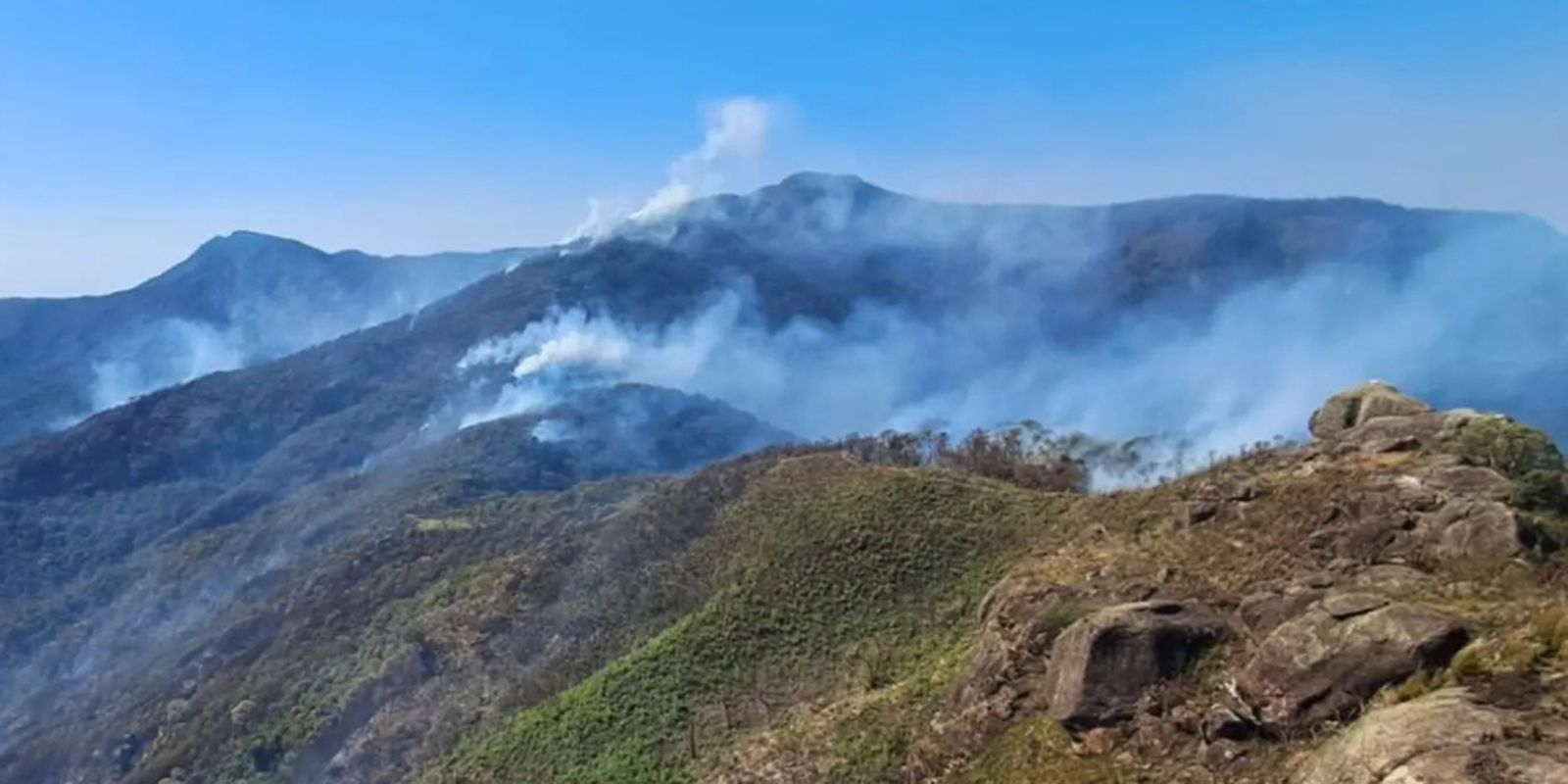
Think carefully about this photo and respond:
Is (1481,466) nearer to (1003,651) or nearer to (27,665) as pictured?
(1003,651)

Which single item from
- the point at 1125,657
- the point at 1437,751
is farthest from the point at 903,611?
the point at 1437,751

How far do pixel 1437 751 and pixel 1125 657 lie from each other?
9.02 meters

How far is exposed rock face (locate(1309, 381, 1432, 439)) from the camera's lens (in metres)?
35.9

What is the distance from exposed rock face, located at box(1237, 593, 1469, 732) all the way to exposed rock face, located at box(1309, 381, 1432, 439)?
16571mm

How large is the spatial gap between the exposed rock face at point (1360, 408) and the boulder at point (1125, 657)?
14929 mm

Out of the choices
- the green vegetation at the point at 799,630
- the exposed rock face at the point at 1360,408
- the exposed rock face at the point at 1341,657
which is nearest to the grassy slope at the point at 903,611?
the green vegetation at the point at 799,630

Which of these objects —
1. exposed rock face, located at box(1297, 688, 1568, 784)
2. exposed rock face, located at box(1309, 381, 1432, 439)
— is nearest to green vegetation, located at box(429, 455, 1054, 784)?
exposed rock face, located at box(1309, 381, 1432, 439)

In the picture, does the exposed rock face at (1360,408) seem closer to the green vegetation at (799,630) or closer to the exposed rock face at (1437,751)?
the green vegetation at (799,630)

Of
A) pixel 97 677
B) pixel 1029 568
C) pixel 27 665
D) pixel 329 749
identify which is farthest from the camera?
pixel 27 665

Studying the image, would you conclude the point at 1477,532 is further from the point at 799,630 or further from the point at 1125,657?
the point at 799,630

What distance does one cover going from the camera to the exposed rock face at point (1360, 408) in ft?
118

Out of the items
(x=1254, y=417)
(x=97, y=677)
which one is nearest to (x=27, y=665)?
(x=97, y=677)

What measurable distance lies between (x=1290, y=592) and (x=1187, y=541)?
20.8 ft

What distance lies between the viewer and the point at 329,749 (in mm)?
68250
